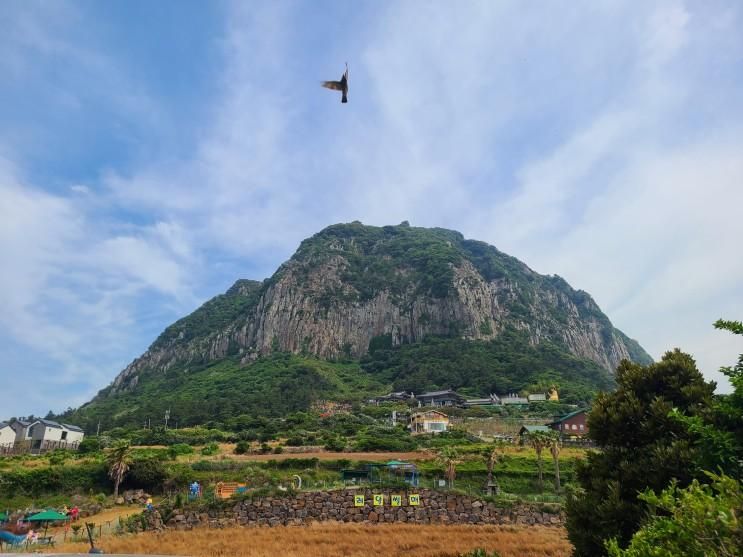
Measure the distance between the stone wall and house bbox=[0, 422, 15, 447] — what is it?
56.4 meters

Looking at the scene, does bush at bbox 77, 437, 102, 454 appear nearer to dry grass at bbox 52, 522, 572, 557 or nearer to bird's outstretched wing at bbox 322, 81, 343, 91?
dry grass at bbox 52, 522, 572, 557

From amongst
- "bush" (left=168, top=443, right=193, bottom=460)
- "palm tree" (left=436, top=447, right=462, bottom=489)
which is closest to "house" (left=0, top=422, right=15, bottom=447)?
"bush" (left=168, top=443, right=193, bottom=460)

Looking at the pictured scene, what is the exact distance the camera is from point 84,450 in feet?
205

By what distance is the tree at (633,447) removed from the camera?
11.6m

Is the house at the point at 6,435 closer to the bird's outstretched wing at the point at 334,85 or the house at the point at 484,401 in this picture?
the bird's outstretched wing at the point at 334,85

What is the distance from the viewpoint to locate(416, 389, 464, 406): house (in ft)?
373

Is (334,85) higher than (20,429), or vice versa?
(334,85)

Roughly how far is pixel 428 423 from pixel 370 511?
4926 cm

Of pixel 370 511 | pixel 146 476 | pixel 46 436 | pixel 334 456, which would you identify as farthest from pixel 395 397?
pixel 370 511

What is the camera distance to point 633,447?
12969mm

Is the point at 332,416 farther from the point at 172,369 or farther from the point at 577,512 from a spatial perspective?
the point at 172,369

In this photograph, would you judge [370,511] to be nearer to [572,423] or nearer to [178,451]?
[178,451]

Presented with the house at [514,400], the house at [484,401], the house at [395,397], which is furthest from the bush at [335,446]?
the house at [514,400]

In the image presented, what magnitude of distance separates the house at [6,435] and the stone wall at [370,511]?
56380 mm
